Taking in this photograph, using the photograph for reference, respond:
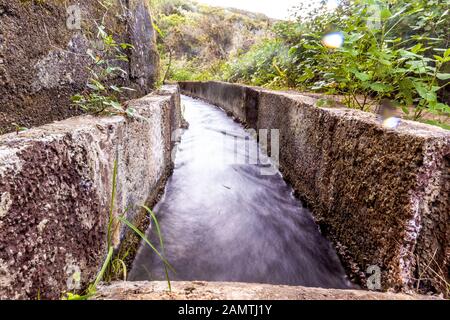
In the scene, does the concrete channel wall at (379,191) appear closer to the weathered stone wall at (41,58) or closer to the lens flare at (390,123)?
the lens flare at (390,123)

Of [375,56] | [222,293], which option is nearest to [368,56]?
[375,56]

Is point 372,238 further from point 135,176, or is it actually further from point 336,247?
point 135,176

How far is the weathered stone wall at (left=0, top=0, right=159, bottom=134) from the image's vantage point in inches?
53.3

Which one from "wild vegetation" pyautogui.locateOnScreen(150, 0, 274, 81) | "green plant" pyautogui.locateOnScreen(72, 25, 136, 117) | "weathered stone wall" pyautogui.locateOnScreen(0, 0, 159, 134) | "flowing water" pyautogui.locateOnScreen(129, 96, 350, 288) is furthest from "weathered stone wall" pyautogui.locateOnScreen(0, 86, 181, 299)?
"wild vegetation" pyautogui.locateOnScreen(150, 0, 274, 81)

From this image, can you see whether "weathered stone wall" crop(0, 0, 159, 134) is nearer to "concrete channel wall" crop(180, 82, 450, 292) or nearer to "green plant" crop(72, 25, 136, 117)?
"green plant" crop(72, 25, 136, 117)

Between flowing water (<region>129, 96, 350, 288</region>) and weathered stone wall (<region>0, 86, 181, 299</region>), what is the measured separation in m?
0.56

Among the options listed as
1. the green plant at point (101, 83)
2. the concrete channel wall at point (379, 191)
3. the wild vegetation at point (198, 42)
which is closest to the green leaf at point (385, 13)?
the concrete channel wall at point (379, 191)

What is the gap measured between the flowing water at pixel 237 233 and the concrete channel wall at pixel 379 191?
0.16m

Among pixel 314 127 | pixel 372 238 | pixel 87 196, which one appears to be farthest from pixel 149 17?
pixel 372 238

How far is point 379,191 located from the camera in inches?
50.3

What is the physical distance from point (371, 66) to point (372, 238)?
116cm

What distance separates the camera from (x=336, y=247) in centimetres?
172

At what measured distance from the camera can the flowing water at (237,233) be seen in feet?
5.45

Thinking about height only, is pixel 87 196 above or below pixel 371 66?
below
